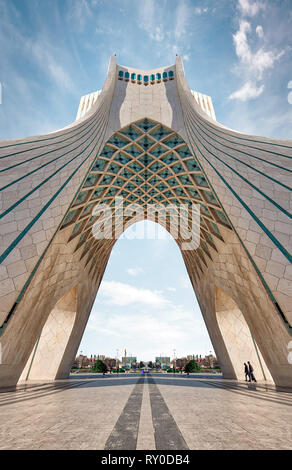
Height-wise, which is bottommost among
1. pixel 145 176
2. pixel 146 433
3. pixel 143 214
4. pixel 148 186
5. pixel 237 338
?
pixel 146 433

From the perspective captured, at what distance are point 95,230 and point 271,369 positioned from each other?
13093mm

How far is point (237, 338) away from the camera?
16125 mm

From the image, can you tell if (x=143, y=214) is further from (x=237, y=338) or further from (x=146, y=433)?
(x=146, y=433)

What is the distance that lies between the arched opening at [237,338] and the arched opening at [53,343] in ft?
35.6

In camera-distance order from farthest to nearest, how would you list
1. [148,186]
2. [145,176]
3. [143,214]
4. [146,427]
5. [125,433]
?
[143,214] < [148,186] < [145,176] < [146,427] < [125,433]

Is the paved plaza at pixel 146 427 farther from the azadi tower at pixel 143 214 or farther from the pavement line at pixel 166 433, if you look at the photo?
the azadi tower at pixel 143 214

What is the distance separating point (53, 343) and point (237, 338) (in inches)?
517

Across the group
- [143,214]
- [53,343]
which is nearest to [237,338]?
[143,214]

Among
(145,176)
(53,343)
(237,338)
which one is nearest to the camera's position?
(53,343)

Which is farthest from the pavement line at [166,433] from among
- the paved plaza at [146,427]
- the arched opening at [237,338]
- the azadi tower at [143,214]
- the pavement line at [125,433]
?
the arched opening at [237,338]

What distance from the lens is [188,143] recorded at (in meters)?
13.3

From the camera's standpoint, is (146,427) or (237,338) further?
(237,338)

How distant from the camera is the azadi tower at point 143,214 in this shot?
8.56 m
